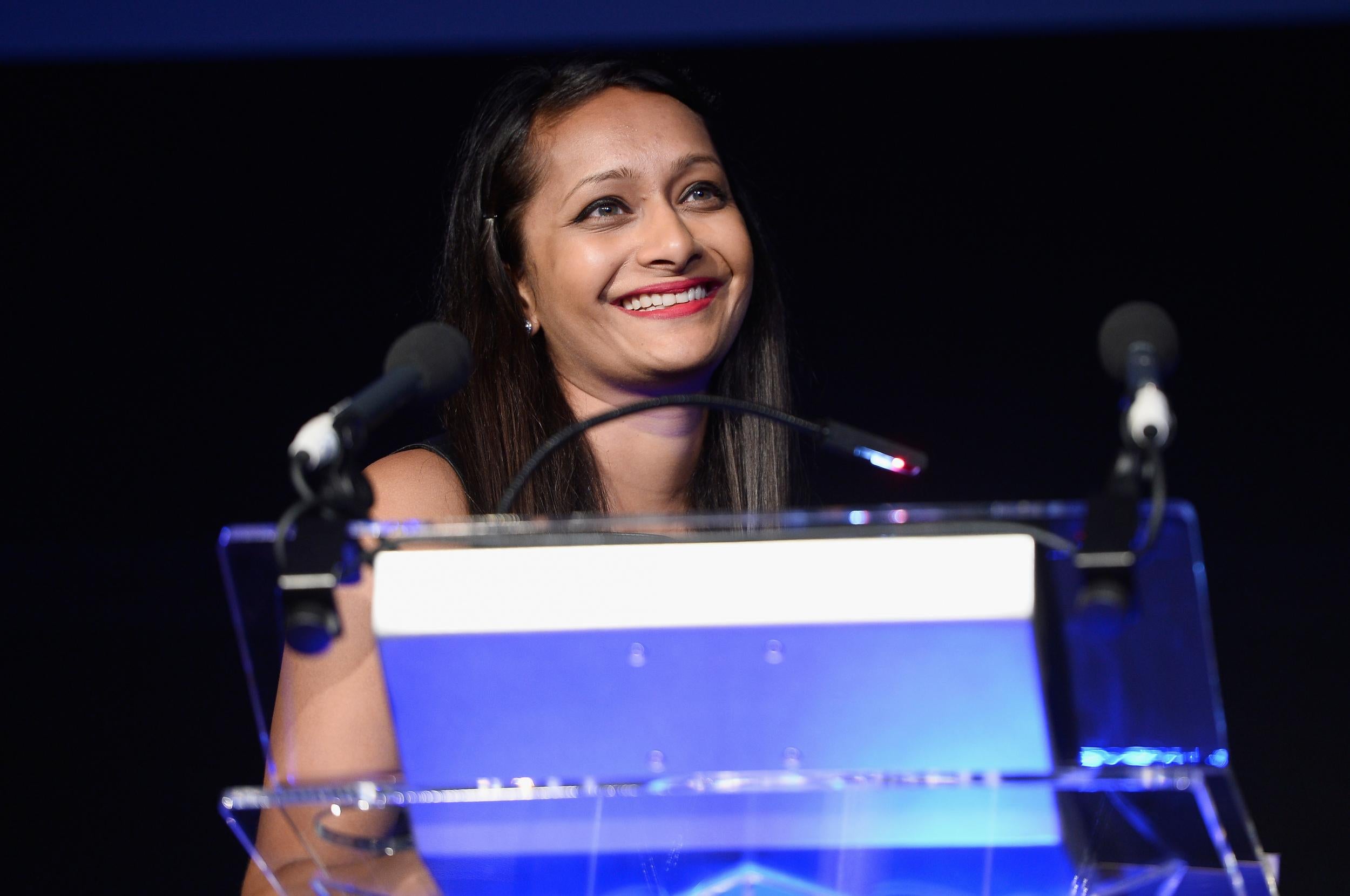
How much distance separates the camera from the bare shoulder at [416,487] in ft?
4.68

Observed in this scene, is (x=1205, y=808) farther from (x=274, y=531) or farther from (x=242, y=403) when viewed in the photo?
(x=242, y=403)

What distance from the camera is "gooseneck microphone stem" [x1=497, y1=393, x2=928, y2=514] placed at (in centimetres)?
104

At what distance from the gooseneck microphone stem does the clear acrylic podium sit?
0.24 meters

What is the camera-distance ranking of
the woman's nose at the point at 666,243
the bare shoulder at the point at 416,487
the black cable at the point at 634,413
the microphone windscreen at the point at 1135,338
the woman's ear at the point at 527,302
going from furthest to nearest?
1. the woman's ear at the point at 527,302
2. the woman's nose at the point at 666,243
3. the bare shoulder at the point at 416,487
4. the black cable at the point at 634,413
5. the microphone windscreen at the point at 1135,338

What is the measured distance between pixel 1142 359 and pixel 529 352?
3.08 ft

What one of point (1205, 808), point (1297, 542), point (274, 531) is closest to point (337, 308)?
point (1297, 542)

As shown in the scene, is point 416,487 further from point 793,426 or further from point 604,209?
point 793,426

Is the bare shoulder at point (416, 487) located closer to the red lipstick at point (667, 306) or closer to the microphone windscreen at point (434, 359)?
the red lipstick at point (667, 306)

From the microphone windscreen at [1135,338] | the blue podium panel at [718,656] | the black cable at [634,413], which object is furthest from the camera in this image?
the black cable at [634,413]

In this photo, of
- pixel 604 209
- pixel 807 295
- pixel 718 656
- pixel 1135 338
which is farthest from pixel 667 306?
pixel 807 295

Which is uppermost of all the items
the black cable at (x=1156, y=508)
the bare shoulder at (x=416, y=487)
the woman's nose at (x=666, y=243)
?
the woman's nose at (x=666, y=243)

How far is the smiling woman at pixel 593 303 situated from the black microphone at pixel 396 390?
44cm

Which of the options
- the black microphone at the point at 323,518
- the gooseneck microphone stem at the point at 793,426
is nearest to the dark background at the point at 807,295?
the gooseneck microphone stem at the point at 793,426

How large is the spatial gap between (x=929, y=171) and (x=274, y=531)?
260 centimetres
